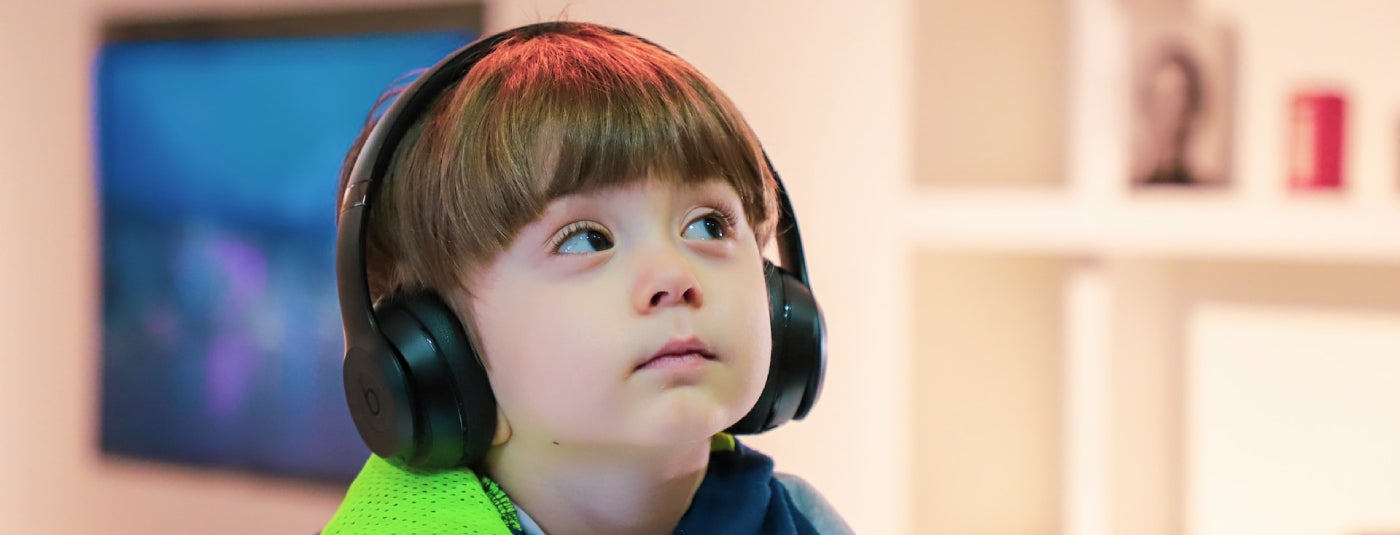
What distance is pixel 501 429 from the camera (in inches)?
30.9

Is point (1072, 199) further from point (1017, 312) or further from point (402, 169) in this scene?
point (402, 169)

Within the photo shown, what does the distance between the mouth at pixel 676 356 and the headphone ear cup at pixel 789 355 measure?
0.11 m

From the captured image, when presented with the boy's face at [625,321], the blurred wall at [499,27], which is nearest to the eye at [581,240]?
the boy's face at [625,321]

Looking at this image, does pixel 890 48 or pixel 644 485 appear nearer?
pixel 644 485

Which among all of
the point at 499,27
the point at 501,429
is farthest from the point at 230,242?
the point at 501,429

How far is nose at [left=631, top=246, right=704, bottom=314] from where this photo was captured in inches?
28.0

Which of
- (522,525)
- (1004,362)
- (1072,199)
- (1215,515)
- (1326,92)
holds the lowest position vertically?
(1215,515)

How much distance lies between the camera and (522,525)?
78 cm

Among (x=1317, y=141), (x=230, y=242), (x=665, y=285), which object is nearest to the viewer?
(x=665, y=285)

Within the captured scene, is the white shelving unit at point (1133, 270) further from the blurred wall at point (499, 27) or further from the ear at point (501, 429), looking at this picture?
the ear at point (501, 429)

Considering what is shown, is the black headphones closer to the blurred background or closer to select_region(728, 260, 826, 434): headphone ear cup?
select_region(728, 260, 826, 434): headphone ear cup

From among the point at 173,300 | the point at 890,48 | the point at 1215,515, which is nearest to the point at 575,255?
the point at 890,48

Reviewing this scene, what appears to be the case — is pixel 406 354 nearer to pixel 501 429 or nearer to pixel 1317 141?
pixel 501 429

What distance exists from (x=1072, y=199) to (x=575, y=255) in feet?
3.97
